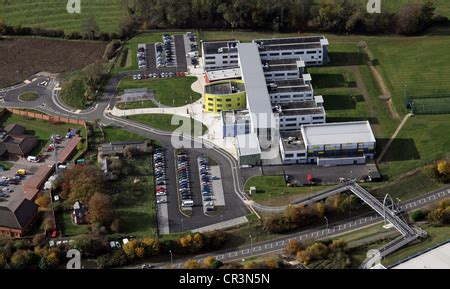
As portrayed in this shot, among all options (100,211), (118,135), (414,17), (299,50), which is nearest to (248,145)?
(118,135)

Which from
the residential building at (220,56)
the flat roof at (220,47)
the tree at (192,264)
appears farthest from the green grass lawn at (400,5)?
the tree at (192,264)

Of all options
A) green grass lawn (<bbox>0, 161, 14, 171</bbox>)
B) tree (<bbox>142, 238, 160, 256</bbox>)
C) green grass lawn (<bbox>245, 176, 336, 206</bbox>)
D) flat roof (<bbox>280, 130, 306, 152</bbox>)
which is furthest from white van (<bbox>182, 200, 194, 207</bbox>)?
green grass lawn (<bbox>0, 161, 14, 171</bbox>)

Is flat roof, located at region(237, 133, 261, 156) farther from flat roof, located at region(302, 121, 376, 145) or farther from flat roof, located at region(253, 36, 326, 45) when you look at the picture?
flat roof, located at region(253, 36, 326, 45)

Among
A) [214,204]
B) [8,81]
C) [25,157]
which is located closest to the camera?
[214,204]

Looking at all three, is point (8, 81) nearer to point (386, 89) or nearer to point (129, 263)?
point (129, 263)

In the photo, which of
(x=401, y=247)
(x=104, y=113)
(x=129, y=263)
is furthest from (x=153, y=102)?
(x=401, y=247)

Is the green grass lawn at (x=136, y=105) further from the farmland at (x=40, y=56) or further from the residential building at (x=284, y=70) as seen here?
the residential building at (x=284, y=70)
